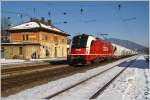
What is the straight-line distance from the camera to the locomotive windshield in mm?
29984

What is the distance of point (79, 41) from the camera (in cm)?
3028

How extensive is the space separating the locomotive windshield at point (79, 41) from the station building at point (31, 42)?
28.9m

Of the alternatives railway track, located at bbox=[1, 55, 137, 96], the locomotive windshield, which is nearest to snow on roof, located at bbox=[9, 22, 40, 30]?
the locomotive windshield

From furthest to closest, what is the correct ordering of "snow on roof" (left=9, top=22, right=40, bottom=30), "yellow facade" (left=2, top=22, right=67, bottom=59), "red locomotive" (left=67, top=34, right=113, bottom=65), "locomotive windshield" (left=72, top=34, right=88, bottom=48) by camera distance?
"snow on roof" (left=9, top=22, right=40, bottom=30), "yellow facade" (left=2, top=22, right=67, bottom=59), "locomotive windshield" (left=72, top=34, right=88, bottom=48), "red locomotive" (left=67, top=34, right=113, bottom=65)

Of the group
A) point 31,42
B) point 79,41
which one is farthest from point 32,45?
point 79,41

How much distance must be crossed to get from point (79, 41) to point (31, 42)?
33.6 m

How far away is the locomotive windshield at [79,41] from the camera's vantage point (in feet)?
98.4

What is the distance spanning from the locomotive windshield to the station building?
28.9m

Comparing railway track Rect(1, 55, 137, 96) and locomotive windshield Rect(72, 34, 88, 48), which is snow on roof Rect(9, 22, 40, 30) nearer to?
locomotive windshield Rect(72, 34, 88, 48)

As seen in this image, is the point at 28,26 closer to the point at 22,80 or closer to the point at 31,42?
the point at 31,42

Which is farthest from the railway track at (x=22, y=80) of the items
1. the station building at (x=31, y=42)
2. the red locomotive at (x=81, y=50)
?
the station building at (x=31, y=42)

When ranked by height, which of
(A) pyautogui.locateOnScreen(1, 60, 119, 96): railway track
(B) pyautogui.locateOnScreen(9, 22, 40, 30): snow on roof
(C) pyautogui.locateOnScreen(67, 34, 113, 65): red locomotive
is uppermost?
(B) pyautogui.locateOnScreen(9, 22, 40, 30): snow on roof

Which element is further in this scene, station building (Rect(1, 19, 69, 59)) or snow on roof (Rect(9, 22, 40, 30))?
snow on roof (Rect(9, 22, 40, 30))

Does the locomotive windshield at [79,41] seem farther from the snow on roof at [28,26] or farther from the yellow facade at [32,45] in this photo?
the snow on roof at [28,26]
